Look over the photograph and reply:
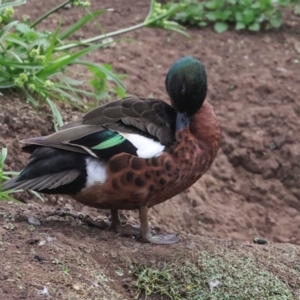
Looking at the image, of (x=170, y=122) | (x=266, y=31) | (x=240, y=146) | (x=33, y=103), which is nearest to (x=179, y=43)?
(x=266, y=31)

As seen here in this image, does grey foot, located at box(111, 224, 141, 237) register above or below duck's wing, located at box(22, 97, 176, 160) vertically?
below

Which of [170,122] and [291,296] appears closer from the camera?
[291,296]

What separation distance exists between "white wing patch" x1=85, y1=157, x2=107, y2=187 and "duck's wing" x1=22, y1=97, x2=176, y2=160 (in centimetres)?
4

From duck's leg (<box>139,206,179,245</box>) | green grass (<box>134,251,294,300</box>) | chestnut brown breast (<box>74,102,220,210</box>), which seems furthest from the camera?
duck's leg (<box>139,206,179,245</box>)

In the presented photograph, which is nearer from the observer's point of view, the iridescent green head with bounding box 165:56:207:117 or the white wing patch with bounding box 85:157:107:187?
the white wing patch with bounding box 85:157:107:187

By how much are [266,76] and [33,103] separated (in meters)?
2.56

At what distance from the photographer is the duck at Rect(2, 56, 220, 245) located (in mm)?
3602

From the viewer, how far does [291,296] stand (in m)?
3.50

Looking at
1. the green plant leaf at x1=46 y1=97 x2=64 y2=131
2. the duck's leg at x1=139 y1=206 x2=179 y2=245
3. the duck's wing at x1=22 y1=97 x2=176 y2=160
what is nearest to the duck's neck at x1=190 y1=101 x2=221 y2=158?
the duck's wing at x1=22 y1=97 x2=176 y2=160

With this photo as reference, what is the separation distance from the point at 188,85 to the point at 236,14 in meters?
4.38

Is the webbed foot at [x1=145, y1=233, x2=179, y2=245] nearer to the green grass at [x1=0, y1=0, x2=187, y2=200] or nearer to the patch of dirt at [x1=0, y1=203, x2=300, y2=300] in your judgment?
the patch of dirt at [x1=0, y1=203, x2=300, y2=300]

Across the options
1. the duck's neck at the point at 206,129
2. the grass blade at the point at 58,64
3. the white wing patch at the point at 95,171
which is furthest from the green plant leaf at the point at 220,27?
the white wing patch at the point at 95,171

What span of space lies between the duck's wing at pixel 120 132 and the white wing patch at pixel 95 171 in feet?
0.13

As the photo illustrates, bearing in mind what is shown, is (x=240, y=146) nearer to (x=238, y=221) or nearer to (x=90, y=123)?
Result: (x=238, y=221)
